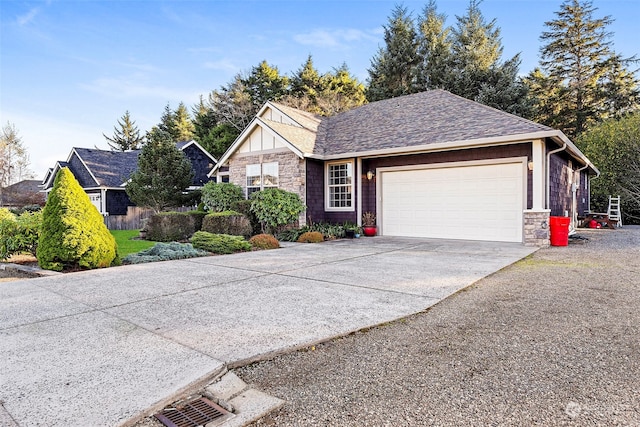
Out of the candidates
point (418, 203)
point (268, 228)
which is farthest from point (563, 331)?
point (268, 228)

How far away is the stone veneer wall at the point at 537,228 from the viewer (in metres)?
9.43

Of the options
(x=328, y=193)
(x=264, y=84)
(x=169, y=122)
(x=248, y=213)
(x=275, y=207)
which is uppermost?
(x=264, y=84)

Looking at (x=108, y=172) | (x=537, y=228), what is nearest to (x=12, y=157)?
(x=108, y=172)

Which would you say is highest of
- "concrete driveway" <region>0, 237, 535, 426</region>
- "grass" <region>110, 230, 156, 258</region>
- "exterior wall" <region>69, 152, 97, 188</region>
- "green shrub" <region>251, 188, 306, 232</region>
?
"exterior wall" <region>69, 152, 97, 188</region>

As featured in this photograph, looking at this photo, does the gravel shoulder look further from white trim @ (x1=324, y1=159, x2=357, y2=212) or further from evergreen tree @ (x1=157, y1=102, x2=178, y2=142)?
evergreen tree @ (x1=157, y1=102, x2=178, y2=142)

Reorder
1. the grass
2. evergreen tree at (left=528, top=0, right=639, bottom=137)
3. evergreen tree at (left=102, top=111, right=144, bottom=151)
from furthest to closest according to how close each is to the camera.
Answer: evergreen tree at (left=102, top=111, right=144, bottom=151), evergreen tree at (left=528, top=0, right=639, bottom=137), the grass

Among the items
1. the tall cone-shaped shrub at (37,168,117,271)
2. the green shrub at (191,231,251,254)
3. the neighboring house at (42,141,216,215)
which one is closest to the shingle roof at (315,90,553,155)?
the green shrub at (191,231,251,254)

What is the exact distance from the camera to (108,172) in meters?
21.2

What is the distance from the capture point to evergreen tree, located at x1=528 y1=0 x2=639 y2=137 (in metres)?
25.4

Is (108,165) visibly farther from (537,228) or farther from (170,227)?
(537,228)

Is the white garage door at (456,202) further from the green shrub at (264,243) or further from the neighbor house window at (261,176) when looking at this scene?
the green shrub at (264,243)

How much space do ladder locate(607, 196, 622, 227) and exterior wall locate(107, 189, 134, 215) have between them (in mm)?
24189

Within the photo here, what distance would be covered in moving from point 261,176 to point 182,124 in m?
29.8

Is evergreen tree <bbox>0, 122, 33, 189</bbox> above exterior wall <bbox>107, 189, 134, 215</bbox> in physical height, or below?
above
